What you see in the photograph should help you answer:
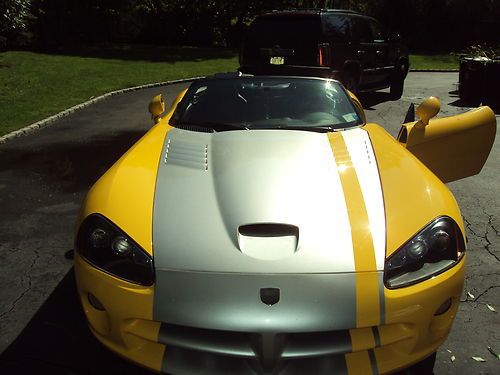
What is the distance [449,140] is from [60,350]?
3.10 meters

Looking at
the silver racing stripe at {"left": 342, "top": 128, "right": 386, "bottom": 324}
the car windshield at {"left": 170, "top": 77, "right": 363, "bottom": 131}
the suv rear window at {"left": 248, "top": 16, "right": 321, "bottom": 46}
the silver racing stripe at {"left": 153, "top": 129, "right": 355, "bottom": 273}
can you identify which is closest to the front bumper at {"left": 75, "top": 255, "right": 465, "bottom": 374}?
the silver racing stripe at {"left": 342, "top": 128, "right": 386, "bottom": 324}

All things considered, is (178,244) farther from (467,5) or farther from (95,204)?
(467,5)

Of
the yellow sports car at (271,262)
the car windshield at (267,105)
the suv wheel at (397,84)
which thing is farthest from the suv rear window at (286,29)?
the yellow sports car at (271,262)

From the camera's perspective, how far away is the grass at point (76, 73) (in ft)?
32.7

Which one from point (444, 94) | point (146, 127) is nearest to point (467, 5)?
point (444, 94)

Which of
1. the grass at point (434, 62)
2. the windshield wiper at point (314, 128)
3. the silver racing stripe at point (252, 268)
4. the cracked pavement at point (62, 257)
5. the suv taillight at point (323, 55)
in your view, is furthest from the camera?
the grass at point (434, 62)

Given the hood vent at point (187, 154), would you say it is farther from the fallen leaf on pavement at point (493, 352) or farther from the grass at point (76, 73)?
the grass at point (76, 73)

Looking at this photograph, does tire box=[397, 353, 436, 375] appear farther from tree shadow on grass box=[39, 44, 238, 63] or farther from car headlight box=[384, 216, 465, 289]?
tree shadow on grass box=[39, 44, 238, 63]

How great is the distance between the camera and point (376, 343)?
2053 mm

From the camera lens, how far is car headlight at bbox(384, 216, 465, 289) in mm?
2154

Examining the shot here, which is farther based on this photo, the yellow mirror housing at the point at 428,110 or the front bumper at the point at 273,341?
the yellow mirror housing at the point at 428,110

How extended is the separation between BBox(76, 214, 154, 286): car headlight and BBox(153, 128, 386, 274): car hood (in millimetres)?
85

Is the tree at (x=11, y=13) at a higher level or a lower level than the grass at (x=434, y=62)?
higher

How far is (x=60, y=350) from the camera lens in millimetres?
2719
